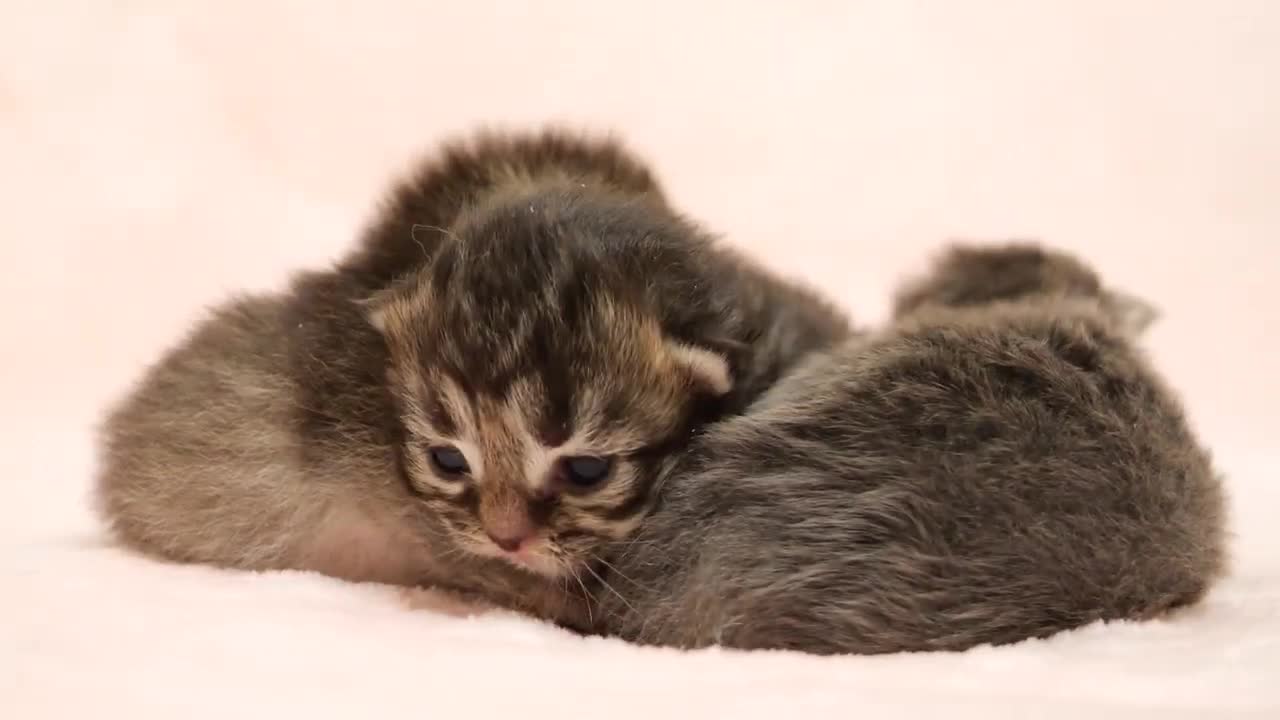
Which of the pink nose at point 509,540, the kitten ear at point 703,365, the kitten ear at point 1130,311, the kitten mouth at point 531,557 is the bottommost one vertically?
the kitten mouth at point 531,557

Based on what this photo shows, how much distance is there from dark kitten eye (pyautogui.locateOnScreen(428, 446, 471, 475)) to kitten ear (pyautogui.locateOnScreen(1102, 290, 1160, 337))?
74 centimetres

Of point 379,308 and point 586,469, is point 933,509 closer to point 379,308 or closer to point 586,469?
point 586,469

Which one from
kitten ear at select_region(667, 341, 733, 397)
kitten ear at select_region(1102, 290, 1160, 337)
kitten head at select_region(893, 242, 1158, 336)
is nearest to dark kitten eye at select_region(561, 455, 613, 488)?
kitten ear at select_region(667, 341, 733, 397)

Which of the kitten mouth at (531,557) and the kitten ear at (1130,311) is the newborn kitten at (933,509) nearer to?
the kitten mouth at (531,557)

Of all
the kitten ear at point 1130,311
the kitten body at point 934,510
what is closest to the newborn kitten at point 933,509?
the kitten body at point 934,510

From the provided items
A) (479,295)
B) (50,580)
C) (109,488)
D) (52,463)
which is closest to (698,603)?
(479,295)

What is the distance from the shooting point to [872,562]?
885 mm

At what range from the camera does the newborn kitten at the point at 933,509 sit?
2.89ft

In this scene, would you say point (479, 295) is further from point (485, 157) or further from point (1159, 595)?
point (1159, 595)

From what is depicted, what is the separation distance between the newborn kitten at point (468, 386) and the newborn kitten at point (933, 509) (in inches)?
3.0

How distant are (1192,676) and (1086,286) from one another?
0.67 m

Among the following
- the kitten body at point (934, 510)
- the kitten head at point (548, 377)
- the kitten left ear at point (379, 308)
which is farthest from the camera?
the kitten left ear at point (379, 308)

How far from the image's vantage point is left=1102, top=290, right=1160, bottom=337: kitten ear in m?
1.34

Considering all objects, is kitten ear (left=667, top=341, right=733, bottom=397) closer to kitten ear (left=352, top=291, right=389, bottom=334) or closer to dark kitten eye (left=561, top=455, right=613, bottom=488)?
dark kitten eye (left=561, top=455, right=613, bottom=488)
